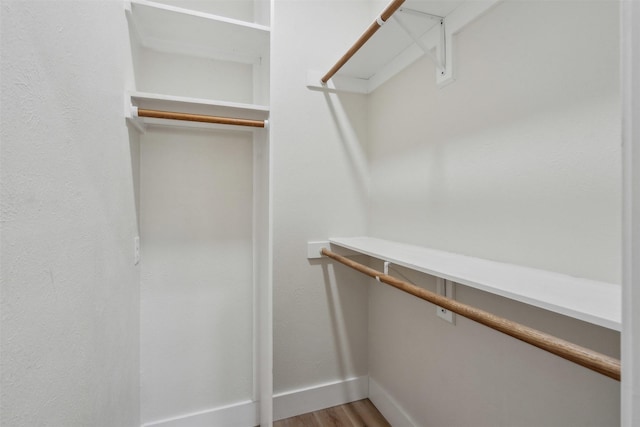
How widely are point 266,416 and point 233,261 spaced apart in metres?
0.74

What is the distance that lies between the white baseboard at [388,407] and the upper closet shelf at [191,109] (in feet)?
4.97

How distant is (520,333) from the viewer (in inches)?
25.6

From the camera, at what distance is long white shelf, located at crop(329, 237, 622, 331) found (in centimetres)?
58

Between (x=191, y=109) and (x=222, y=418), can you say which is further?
(x=222, y=418)

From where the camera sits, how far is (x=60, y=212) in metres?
0.64

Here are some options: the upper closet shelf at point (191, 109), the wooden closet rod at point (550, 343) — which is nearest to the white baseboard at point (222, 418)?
the wooden closet rod at point (550, 343)

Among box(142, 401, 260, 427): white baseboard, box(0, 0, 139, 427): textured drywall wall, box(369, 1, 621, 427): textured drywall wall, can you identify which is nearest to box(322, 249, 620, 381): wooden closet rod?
box(369, 1, 621, 427): textured drywall wall

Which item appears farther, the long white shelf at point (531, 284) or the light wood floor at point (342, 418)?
the light wood floor at point (342, 418)

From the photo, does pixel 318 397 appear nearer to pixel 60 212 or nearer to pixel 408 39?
pixel 60 212

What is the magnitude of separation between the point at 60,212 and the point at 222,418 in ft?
4.62

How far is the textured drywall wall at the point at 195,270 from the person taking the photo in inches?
57.5

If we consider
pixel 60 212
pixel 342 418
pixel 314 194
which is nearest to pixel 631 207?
pixel 60 212

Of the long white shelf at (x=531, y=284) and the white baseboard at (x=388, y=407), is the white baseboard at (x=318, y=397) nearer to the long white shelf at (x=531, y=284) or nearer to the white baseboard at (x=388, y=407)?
the white baseboard at (x=388, y=407)

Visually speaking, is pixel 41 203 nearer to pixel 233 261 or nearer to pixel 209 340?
pixel 233 261
